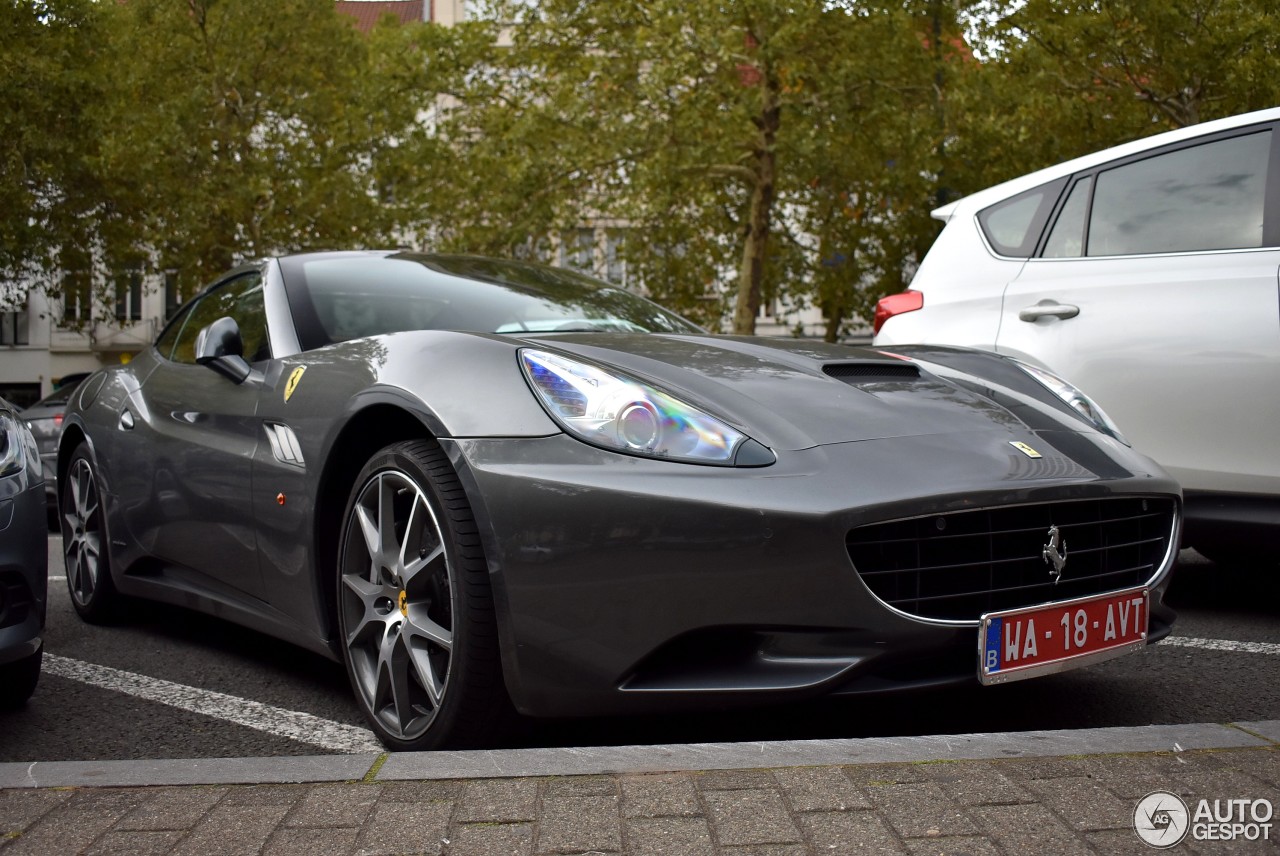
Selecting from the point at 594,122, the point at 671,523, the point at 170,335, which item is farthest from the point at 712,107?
the point at 671,523

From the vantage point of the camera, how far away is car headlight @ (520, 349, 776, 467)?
2.92 metres

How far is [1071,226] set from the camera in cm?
536

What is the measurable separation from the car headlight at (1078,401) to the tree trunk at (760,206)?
21.8 m

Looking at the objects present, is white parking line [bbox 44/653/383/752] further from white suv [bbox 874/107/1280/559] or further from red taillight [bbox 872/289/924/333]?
red taillight [bbox 872/289/924/333]

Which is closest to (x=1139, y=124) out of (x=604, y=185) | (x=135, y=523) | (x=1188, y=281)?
(x=604, y=185)

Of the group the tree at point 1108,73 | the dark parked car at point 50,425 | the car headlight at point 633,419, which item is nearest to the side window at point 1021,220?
the car headlight at point 633,419

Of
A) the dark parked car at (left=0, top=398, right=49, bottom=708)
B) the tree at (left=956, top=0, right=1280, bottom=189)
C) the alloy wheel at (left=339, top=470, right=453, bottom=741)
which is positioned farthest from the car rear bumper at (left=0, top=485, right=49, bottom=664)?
the tree at (left=956, top=0, right=1280, bottom=189)

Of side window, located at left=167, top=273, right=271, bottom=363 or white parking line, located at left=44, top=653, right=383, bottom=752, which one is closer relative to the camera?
white parking line, located at left=44, top=653, right=383, bottom=752

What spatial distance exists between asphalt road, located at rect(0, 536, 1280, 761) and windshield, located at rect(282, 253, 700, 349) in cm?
107

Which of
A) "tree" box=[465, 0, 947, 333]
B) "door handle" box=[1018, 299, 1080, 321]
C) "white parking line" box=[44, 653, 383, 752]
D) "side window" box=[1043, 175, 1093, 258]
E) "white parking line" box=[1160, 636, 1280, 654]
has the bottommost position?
"white parking line" box=[44, 653, 383, 752]

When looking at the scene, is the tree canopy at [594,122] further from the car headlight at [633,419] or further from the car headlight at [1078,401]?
the car headlight at [633,419]

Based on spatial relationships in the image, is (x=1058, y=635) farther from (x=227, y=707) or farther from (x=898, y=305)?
(x=898, y=305)

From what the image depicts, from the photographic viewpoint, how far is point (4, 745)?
361cm

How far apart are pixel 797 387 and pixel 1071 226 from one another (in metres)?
2.53
